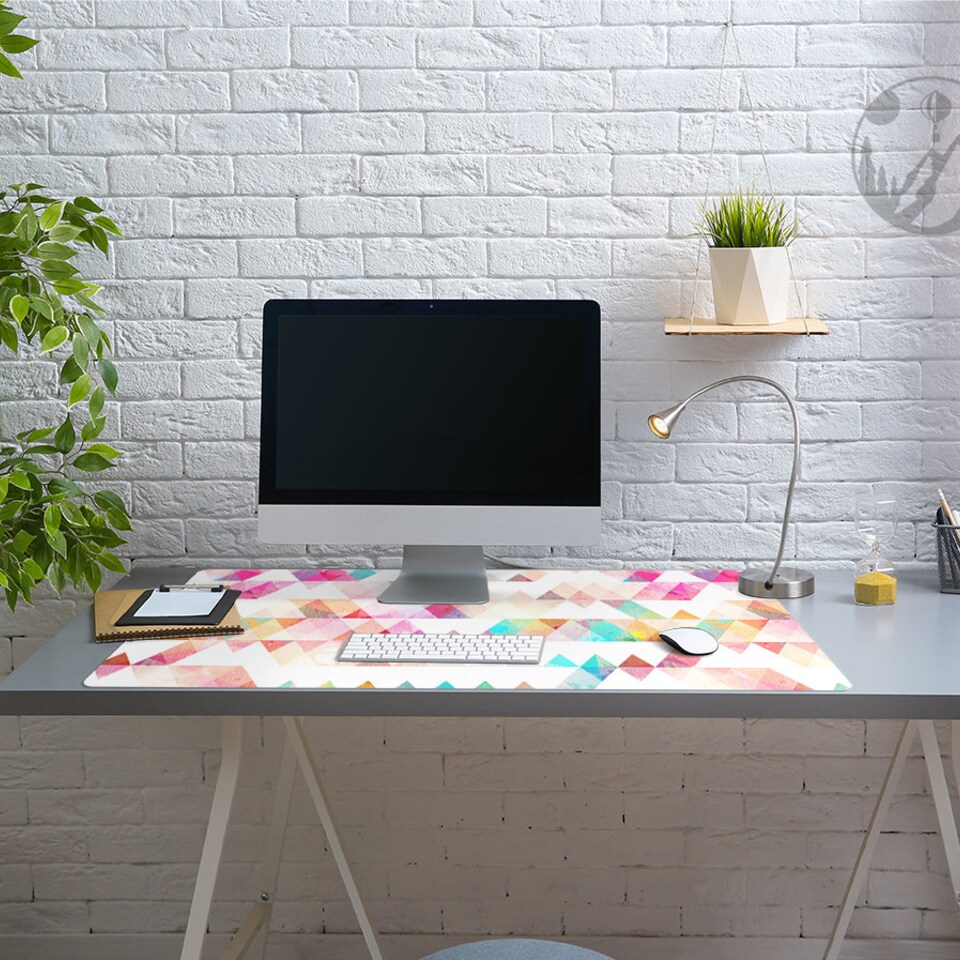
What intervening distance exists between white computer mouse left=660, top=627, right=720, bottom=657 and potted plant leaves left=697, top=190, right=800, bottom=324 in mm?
616

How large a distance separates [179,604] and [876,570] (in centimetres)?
116

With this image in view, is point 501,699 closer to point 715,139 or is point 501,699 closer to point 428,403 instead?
point 428,403

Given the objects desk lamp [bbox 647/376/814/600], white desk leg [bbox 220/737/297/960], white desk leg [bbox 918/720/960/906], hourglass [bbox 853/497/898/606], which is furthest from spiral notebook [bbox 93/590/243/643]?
white desk leg [bbox 918/720/960/906]

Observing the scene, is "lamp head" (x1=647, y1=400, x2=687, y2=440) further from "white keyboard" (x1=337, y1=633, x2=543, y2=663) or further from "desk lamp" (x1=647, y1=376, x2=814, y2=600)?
"white keyboard" (x1=337, y1=633, x2=543, y2=663)

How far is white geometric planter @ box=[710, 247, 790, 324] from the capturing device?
2027mm

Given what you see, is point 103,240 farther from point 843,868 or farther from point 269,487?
point 843,868

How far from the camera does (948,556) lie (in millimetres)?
2006

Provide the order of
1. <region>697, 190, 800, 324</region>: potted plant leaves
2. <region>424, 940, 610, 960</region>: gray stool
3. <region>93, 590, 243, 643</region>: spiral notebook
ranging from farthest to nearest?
<region>697, 190, 800, 324</region>: potted plant leaves
<region>93, 590, 243, 643</region>: spiral notebook
<region>424, 940, 610, 960</region>: gray stool

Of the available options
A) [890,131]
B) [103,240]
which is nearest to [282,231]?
[103,240]

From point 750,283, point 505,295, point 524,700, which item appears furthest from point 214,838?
point 750,283

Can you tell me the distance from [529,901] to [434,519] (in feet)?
2.97

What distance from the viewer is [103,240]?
1.94 m

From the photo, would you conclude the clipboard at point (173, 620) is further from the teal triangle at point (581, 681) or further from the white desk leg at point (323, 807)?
the teal triangle at point (581, 681)

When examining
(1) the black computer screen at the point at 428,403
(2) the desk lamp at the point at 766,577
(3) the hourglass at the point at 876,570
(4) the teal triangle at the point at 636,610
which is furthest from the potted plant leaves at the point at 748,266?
(4) the teal triangle at the point at 636,610
